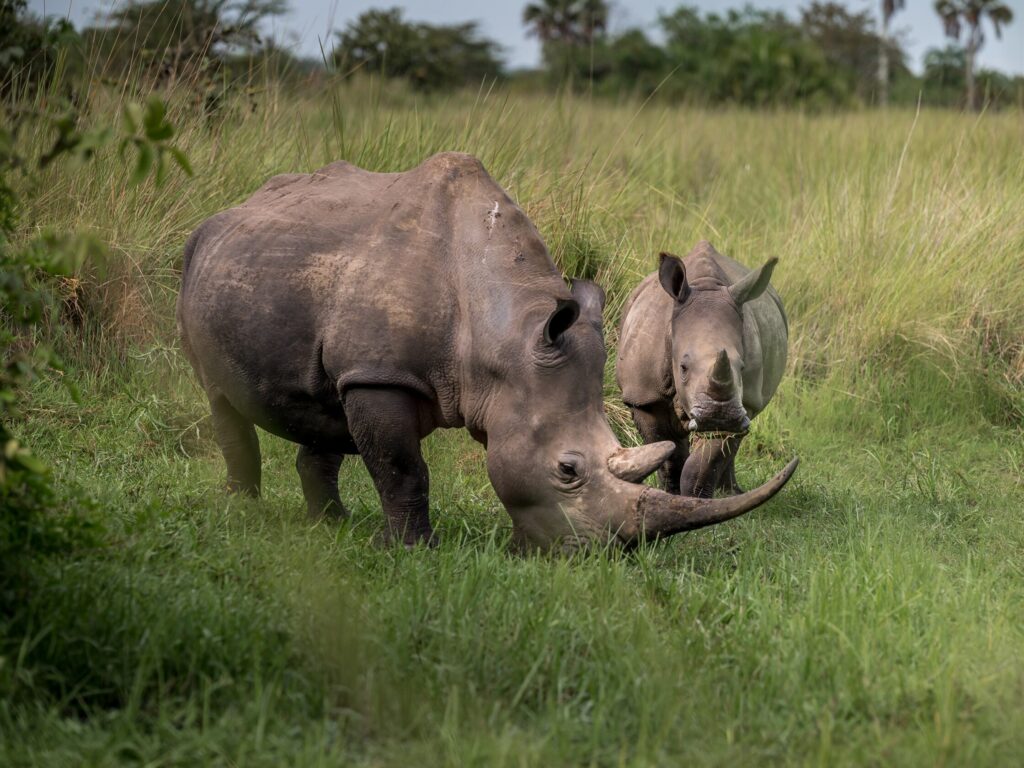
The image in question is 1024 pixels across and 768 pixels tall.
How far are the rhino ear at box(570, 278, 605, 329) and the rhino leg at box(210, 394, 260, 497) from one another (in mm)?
1559

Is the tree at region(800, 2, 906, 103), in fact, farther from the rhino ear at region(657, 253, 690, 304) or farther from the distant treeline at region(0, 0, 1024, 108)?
the rhino ear at region(657, 253, 690, 304)

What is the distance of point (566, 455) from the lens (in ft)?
15.3

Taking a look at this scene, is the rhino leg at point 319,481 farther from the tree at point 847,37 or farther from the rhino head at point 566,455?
the tree at point 847,37

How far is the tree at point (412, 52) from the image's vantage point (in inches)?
469

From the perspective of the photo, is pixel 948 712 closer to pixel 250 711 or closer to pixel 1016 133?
pixel 250 711

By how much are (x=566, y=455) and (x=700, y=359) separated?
1.16 meters

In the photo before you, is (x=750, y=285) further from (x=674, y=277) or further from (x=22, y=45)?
(x=22, y=45)

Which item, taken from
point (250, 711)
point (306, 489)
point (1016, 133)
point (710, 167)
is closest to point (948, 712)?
point (250, 711)

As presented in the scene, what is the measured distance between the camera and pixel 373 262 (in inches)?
195

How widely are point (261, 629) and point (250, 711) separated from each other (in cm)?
46

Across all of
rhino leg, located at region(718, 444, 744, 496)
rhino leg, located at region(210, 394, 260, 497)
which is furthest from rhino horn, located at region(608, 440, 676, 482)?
rhino leg, located at region(718, 444, 744, 496)

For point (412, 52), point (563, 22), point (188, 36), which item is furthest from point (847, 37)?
point (188, 36)

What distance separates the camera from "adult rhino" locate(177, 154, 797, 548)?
15.4 ft

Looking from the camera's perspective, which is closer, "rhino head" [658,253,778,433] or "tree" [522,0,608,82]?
"rhino head" [658,253,778,433]
